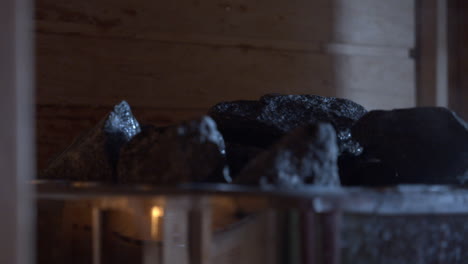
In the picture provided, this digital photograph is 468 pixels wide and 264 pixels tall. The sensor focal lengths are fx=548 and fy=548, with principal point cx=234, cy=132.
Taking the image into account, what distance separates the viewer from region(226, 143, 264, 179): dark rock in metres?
1.22

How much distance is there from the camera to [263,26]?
196cm

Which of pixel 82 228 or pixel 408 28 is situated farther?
pixel 408 28

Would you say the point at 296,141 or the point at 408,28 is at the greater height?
the point at 408,28

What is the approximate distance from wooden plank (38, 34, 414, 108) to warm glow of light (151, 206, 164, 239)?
3.13 feet

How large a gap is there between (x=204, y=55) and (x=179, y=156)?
978 millimetres

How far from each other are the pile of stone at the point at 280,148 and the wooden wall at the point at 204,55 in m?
0.46

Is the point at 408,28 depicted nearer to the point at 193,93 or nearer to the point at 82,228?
the point at 193,93

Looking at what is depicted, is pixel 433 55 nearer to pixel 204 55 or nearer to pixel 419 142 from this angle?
pixel 204 55

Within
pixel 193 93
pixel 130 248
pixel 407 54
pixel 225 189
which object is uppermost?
pixel 407 54

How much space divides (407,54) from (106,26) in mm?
1194

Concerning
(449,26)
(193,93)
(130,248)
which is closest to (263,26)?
(193,93)

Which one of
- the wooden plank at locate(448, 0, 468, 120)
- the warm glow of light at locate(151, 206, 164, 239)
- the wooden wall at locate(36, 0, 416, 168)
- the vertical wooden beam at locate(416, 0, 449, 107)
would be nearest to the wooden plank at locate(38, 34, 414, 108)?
the wooden wall at locate(36, 0, 416, 168)
